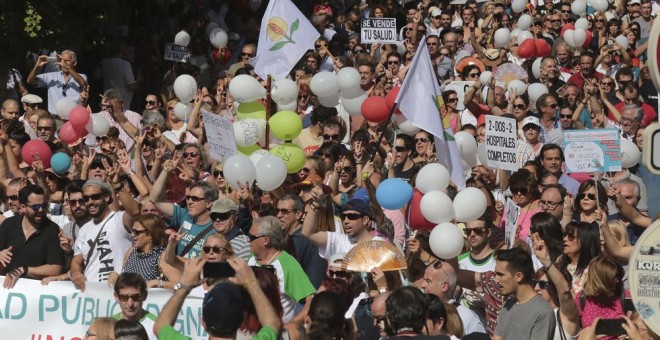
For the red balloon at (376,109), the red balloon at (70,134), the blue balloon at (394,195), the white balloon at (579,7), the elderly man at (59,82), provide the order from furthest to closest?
the white balloon at (579,7) < the elderly man at (59,82) < the red balloon at (70,134) < the red balloon at (376,109) < the blue balloon at (394,195)

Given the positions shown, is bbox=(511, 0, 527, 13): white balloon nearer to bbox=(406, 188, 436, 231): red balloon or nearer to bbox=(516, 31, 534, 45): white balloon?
bbox=(516, 31, 534, 45): white balloon

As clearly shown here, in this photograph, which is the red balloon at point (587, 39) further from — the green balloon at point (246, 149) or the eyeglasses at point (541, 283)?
the eyeglasses at point (541, 283)

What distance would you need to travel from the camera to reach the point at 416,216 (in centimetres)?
1197

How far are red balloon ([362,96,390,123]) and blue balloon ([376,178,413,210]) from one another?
312 centimetres

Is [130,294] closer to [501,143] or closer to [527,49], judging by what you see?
[501,143]

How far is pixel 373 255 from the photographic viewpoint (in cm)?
985

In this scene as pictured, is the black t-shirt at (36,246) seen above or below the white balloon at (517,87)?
below

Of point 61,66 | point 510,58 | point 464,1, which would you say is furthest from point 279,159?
point 464,1

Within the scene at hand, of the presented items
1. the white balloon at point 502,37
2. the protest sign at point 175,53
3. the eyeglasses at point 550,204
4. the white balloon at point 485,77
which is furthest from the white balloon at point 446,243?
the white balloon at point 502,37

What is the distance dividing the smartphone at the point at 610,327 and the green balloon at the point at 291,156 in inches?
201

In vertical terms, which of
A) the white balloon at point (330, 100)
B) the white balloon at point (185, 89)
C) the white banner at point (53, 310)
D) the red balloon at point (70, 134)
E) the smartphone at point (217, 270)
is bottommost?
the white banner at point (53, 310)

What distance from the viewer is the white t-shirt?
439 inches

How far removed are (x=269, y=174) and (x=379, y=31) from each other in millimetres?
5853

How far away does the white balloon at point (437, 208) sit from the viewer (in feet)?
37.4
